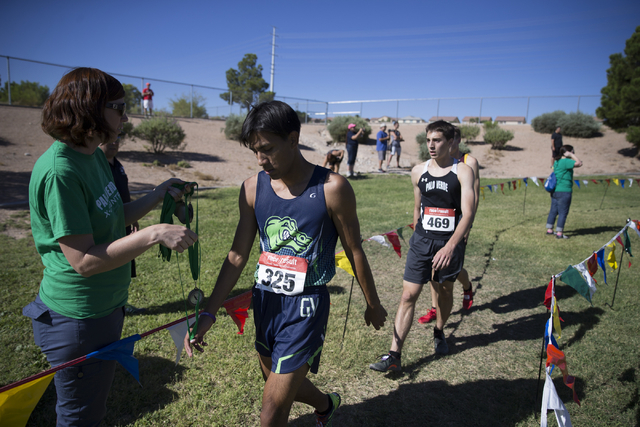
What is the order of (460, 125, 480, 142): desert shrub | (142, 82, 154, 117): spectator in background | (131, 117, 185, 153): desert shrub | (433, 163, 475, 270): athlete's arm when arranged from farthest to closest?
(460, 125, 480, 142): desert shrub, (142, 82, 154, 117): spectator in background, (131, 117, 185, 153): desert shrub, (433, 163, 475, 270): athlete's arm

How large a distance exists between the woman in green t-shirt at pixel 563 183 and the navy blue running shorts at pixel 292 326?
25.8ft

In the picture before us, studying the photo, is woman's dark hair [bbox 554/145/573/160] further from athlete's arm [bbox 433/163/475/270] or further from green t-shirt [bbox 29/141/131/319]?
green t-shirt [bbox 29/141/131/319]

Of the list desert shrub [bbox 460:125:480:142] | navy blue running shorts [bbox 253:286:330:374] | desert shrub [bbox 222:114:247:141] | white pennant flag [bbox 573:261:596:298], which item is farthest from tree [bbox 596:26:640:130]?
navy blue running shorts [bbox 253:286:330:374]

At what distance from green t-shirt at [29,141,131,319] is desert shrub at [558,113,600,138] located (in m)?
32.6

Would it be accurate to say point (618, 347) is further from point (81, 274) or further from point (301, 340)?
point (81, 274)

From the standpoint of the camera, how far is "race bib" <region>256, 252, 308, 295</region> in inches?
77.9

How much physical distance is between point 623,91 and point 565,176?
2303 cm

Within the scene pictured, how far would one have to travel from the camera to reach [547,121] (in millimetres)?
28906

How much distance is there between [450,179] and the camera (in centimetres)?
363

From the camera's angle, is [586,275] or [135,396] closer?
[135,396]

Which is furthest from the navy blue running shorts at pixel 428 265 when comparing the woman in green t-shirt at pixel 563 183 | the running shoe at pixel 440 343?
the woman in green t-shirt at pixel 563 183

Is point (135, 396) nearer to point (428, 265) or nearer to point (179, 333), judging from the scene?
point (179, 333)

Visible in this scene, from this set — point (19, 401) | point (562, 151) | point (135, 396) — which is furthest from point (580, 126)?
point (19, 401)

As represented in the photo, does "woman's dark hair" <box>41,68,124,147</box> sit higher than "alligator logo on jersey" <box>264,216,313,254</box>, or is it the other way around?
"woman's dark hair" <box>41,68,124,147</box>
